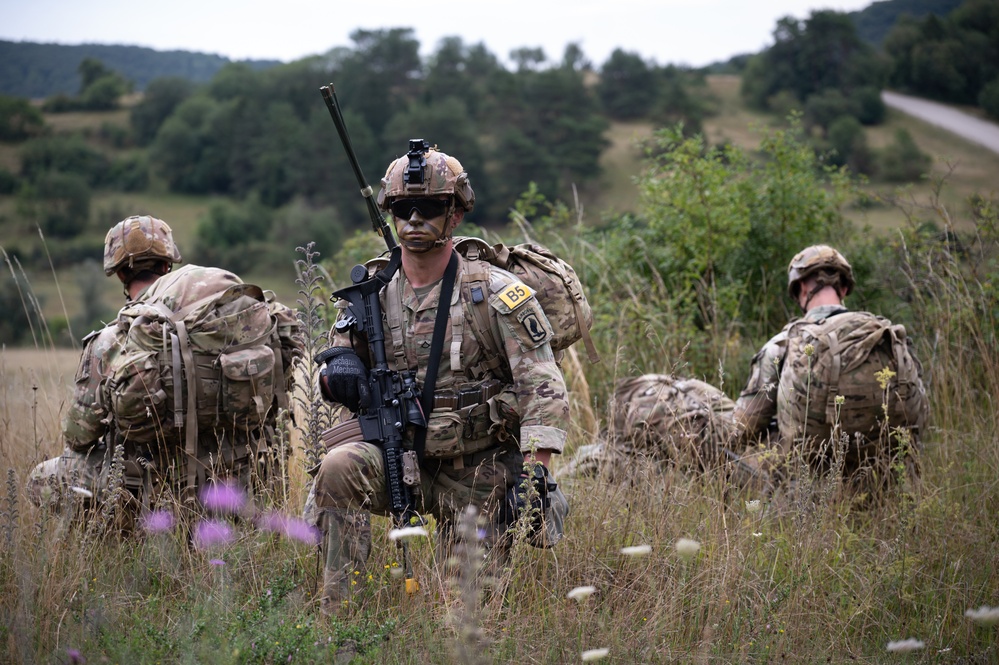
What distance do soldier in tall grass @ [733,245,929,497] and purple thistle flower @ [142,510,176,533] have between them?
2.88 meters

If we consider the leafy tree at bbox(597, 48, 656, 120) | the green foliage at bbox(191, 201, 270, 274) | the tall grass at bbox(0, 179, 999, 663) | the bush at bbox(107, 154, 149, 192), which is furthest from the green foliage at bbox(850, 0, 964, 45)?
the bush at bbox(107, 154, 149, 192)

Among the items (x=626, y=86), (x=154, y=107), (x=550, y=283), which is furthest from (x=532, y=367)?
(x=154, y=107)

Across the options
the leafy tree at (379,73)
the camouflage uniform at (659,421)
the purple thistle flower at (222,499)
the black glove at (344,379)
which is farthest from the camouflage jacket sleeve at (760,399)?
the leafy tree at (379,73)

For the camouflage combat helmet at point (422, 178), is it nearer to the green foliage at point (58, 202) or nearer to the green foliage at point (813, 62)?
the green foliage at point (813, 62)

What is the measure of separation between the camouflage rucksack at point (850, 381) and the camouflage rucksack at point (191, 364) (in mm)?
2759

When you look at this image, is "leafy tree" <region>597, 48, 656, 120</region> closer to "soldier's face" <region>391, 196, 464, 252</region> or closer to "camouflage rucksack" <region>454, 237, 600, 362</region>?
"camouflage rucksack" <region>454, 237, 600, 362</region>

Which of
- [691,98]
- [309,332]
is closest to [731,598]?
[309,332]

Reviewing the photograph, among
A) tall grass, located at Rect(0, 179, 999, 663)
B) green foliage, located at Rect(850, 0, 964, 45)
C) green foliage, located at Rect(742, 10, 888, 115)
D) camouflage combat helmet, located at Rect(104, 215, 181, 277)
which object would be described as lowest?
tall grass, located at Rect(0, 179, 999, 663)

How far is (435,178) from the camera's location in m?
3.57

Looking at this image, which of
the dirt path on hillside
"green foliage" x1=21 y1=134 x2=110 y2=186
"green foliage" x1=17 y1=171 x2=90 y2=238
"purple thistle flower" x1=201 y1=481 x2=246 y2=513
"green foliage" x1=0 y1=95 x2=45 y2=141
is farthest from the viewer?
"green foliage" x1=0 y1=95 x2=45 y2=141

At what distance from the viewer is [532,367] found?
3465 millimetres

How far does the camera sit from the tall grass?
3.06 metres

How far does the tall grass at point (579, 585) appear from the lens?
10.0ft

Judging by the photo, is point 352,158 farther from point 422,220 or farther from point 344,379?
point 344,379
